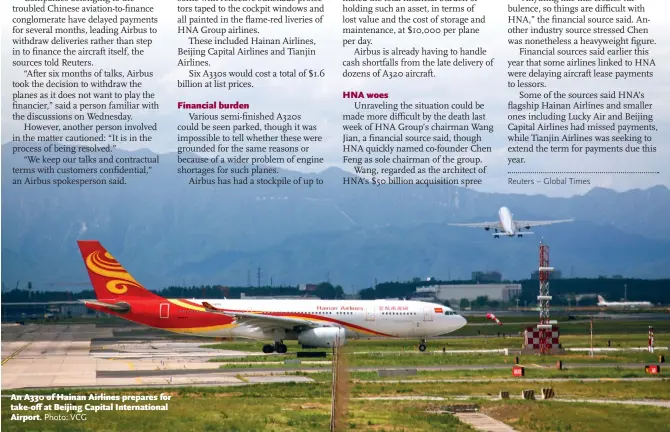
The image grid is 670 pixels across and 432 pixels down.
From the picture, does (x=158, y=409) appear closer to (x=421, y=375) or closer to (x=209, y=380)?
(x=209, y=380)

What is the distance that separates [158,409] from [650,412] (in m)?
20.3

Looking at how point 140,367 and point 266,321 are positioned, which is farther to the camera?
point 266,321

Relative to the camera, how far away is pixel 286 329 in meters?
73.4

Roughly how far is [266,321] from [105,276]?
12976mm

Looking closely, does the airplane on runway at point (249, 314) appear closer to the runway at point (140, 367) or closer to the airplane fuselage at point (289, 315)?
the airplane fuselage at point (289, 315)

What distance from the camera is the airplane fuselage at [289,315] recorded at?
72.9 metres

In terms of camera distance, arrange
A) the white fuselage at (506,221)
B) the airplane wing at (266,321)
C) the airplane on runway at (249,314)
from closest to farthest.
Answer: the airplane wing at (266,321), the airplane on runway at (249,314), the white fuselage at (506,221)

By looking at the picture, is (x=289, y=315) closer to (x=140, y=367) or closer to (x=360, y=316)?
(x=360, y=316)

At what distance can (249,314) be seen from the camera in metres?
71.4

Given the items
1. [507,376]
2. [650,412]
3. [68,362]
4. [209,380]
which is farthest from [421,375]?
[68,362]

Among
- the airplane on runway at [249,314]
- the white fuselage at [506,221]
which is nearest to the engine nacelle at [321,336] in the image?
the airplane on runway at [249,314]

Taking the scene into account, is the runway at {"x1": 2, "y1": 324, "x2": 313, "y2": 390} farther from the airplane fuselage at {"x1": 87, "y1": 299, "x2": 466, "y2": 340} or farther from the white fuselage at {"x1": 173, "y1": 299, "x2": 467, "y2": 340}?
the white fuselage at {"x1": 173, "y1": 299, "x2": 467, "y2": 340}

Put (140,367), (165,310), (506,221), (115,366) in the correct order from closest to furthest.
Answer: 1. (140,367)
2. (115,366)
3. (165,310)
4. (506,221)

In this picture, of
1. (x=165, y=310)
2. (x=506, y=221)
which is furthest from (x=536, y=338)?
(x=506, y=221)
